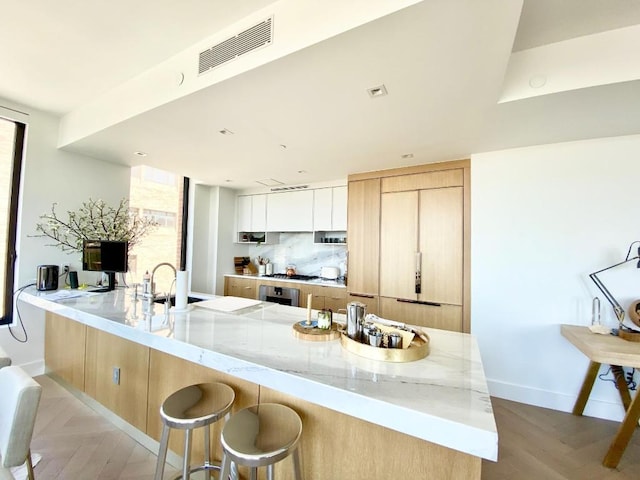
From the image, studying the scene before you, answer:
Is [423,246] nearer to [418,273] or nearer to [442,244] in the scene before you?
[442,244]

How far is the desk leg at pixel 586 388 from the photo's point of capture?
234cm

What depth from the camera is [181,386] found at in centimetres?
166

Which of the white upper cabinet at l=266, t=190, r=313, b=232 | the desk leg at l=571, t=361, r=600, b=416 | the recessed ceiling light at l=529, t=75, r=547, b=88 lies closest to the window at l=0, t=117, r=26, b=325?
the white upper cabinet at l=266, t=190, r=313, b=232

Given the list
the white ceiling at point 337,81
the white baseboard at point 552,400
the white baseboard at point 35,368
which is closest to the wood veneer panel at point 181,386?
the white ceiling at point 337,81

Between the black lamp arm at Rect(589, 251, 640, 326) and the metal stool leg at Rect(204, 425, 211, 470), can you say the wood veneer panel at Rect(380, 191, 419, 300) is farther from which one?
the metal stool leg at Rect(204, 425, 211, 470)

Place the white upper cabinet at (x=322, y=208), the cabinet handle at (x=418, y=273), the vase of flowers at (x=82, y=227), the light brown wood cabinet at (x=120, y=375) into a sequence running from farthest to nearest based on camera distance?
the white upper cabinet at (x=322, y=208) < the cabinet handle at (x=418, y=273) < the vase of flowers at (x=82, y=227) < the light brown wood cabinet at (x=120, y=375)

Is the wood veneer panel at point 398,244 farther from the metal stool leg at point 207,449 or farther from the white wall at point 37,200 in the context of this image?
the white wall at point 37,200

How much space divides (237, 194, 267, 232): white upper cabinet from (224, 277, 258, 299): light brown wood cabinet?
89cm

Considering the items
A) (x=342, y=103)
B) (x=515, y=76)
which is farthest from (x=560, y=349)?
(x=342, y=103)

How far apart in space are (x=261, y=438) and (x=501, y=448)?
6.21ft

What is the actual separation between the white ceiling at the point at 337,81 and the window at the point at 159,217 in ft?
3.32

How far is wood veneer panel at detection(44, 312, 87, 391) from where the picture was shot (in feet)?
7.73

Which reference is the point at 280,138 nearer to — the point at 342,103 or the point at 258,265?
the point at 342,103

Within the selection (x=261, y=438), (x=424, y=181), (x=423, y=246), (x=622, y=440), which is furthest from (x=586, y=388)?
(x=261, y=438)
